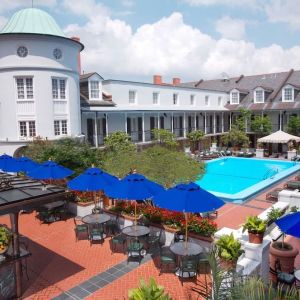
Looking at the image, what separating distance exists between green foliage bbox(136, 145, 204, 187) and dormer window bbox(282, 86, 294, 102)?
2805 cm

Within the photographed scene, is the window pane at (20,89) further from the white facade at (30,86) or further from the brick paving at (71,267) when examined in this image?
the brick paving at (71,267)

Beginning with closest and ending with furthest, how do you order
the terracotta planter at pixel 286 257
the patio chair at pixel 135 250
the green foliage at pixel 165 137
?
the terracotta planter at pixel 286 257 → the patio chair at pixel 135 250 → the green foliage at pixel 165 137

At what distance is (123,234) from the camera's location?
12.0m

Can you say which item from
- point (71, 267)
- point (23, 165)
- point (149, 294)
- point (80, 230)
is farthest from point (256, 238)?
point (23, 165)

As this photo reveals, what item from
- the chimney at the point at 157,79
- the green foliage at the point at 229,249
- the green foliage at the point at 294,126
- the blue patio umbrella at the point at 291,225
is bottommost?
the green foliage at the point at 229,249

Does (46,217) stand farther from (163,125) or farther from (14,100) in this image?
(163,125)

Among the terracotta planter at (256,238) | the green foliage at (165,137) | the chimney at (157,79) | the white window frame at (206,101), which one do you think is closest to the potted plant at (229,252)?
the terracotta planter at (256,238)

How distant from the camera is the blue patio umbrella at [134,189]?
35.5 feet

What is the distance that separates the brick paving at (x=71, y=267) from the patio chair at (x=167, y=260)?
0.24 metres

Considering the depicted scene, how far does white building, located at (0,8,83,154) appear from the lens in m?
24.3

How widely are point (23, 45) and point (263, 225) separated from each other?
73.3 ft

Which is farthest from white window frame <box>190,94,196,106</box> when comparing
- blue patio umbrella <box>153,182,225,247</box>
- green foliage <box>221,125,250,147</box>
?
blue patio umbrella <box>153,182,225,247</box>

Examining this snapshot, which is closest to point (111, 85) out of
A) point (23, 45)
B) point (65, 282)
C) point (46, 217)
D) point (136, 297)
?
point (23, 45)

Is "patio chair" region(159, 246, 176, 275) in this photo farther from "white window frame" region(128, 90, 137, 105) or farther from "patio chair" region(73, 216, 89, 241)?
"white window frame" region(128, 90, 137, 105)
